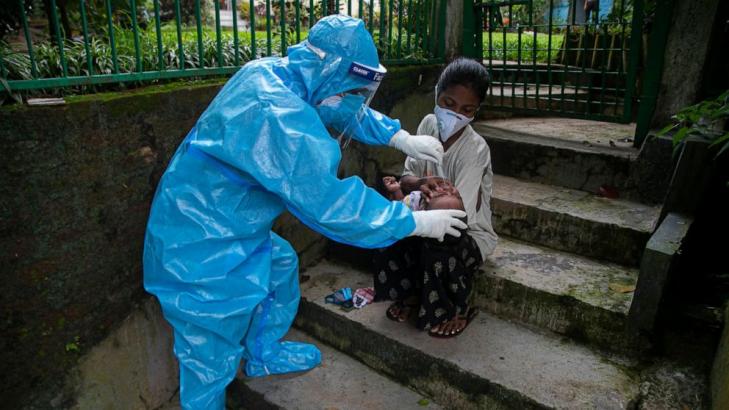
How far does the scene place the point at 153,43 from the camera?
2.73 m

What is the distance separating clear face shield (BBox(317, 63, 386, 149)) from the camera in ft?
6.79

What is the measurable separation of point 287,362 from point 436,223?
4.11 feet

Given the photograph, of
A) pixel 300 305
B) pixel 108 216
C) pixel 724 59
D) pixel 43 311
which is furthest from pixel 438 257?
pixel 724 59

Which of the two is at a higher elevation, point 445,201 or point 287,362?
point 445,201

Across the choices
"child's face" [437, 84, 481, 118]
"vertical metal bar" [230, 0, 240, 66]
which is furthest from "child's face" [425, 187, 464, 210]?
"vertical metal bar" [230, 0, 240, 66]

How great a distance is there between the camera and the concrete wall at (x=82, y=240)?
2055mm

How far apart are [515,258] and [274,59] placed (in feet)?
6.21

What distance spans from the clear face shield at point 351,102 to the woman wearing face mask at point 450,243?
1.84ft

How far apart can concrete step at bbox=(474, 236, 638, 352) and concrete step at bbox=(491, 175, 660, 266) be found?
98 mm

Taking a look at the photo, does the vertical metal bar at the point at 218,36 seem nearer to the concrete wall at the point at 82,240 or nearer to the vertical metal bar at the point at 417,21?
the concrete wall at the point at 82,240

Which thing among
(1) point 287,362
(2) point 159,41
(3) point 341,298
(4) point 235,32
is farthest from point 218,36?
(1) point 287,362

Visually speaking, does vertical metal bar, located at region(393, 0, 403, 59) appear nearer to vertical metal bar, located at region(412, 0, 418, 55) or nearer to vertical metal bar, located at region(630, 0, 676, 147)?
vertical metal bar, located at region(412, 0, 418, 55)

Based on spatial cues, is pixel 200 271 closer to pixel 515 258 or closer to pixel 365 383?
pixel 365 383

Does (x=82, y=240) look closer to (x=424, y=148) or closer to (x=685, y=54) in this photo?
(x=424, y=148)
